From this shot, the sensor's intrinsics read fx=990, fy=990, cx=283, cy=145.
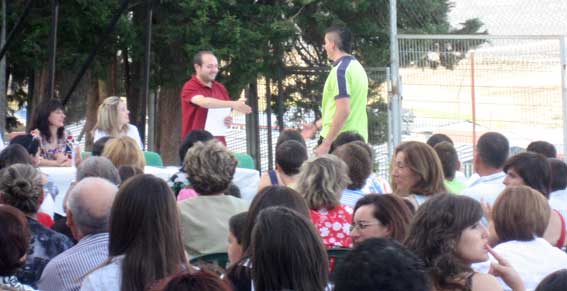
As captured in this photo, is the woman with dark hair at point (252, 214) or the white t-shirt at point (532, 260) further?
the white t-shirt at point (532, 260)

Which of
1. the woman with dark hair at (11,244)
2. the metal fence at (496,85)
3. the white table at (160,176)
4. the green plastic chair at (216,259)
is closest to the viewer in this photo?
the woman with dark hair at (11,244)

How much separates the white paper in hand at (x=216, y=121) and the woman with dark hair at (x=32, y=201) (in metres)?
4.48

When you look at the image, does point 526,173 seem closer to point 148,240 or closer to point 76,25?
point 148,240

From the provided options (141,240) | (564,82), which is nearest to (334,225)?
(141,240)

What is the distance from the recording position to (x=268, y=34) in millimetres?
14414

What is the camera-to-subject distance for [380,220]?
4699mm

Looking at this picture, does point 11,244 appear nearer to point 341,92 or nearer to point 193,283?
point 193,283

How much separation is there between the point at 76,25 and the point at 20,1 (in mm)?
965

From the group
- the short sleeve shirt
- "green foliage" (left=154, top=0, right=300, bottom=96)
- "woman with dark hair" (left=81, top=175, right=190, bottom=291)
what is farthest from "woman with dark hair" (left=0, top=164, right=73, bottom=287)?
"green foliage" (left=154, top=0, right=300, bottom=96)

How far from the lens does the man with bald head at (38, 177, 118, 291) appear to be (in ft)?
14.1

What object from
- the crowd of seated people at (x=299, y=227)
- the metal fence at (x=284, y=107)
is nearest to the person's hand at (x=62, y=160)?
the crowd of seated people at (x=299, y=227)

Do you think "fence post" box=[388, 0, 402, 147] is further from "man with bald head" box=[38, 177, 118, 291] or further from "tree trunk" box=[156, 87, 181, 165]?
"man with bald head" box=[38, 177, 118, 291]

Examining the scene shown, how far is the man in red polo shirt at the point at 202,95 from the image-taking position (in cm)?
975

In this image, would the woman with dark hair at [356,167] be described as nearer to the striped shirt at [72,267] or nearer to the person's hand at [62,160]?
the striped shirt at [72,267]
